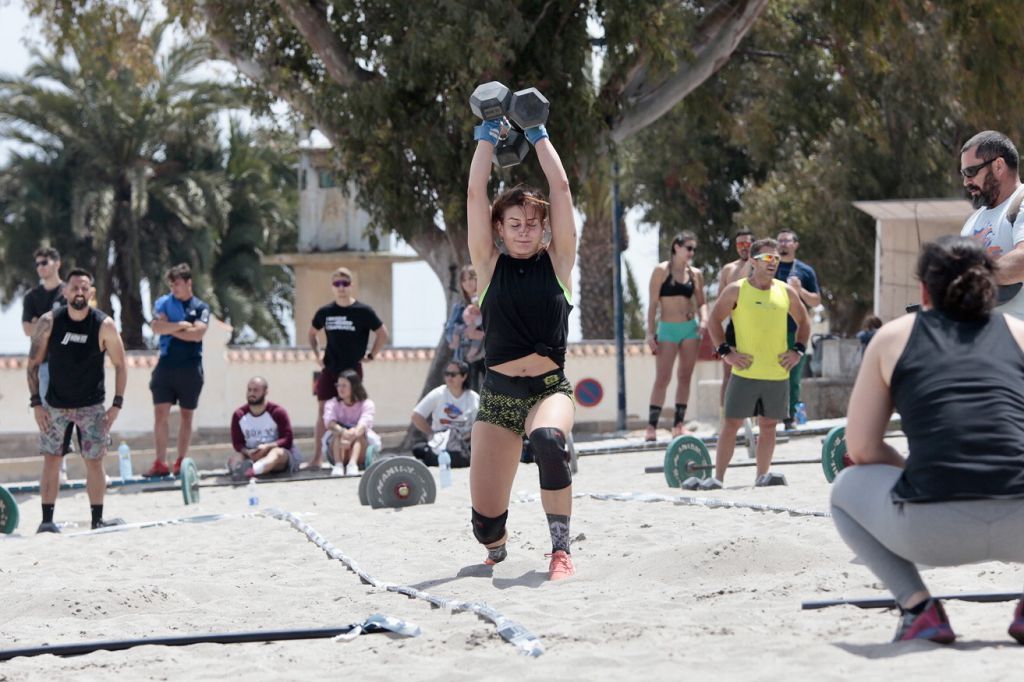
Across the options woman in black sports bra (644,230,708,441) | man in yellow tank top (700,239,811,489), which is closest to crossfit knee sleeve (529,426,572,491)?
man in yellow tank top (700,239,811,489)

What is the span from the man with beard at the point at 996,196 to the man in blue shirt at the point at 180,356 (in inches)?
347

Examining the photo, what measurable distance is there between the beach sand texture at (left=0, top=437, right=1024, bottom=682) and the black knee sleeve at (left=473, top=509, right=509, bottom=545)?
16cm

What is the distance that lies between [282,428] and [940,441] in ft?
33.4

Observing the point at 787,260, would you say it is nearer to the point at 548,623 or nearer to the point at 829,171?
the point at 548,623

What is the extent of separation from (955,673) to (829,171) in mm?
25296

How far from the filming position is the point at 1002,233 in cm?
661

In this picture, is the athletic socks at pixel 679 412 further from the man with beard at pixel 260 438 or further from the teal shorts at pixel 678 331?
the man with beard at pixel 260 438

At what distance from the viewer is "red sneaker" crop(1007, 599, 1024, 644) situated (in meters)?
4.60

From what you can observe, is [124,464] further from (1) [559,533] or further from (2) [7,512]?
(1) [559,533]

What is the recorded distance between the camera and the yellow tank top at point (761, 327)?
1010 centimetres

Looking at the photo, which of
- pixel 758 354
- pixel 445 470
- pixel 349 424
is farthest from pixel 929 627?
pixel 349 424

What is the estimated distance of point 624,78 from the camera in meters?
18.0

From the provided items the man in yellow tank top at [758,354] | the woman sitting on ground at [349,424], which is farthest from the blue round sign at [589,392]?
the man in yellow tank top at [758,354]

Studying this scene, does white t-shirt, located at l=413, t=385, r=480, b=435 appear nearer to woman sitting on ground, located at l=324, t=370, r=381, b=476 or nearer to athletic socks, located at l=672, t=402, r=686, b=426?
woman sitting on ground, located at l=324, t=370, r=381, b=476
